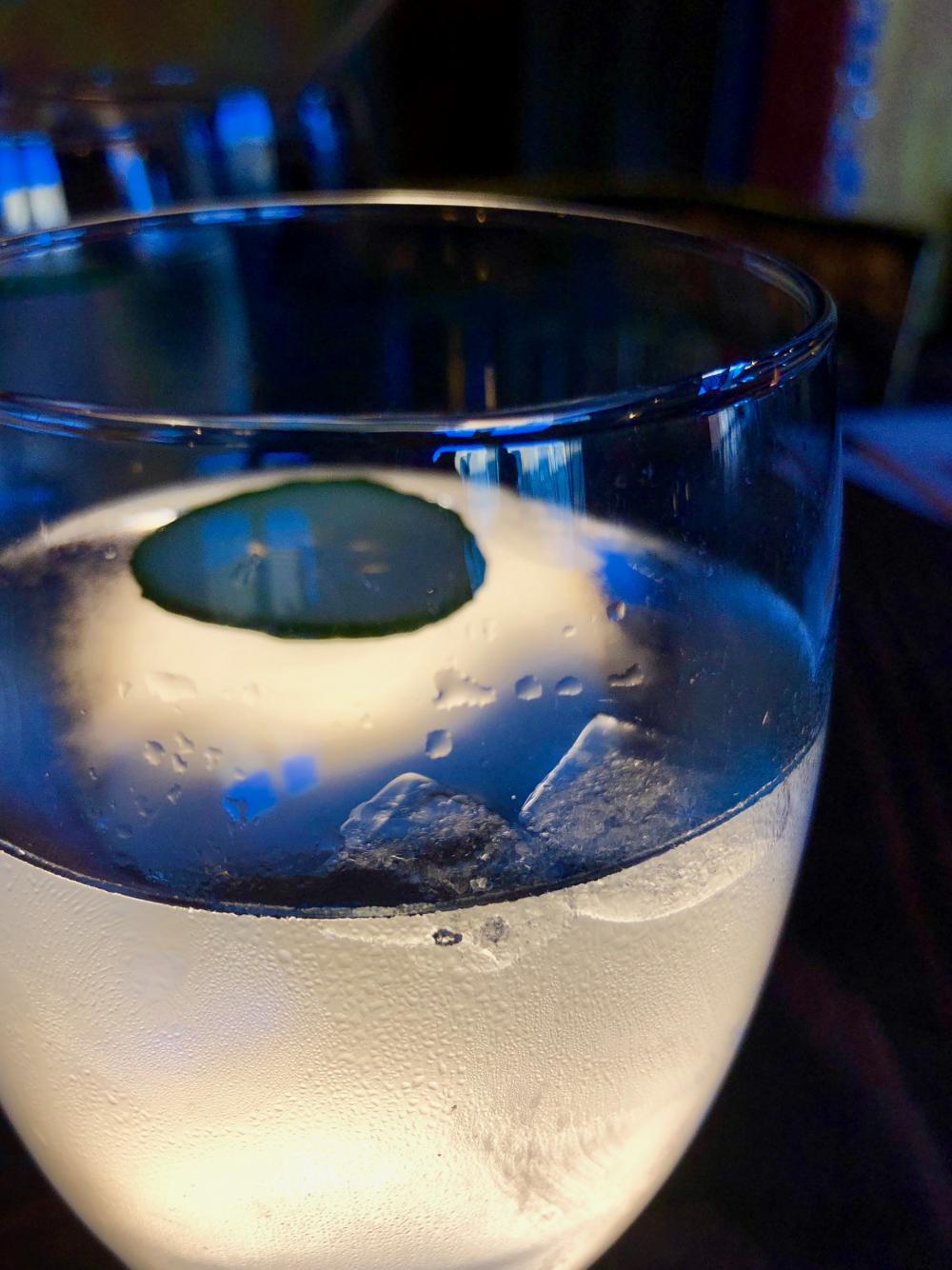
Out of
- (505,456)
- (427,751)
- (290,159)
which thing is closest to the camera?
(505,456)

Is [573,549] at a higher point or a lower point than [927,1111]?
higher

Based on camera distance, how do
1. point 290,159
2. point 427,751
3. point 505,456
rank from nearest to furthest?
point 505,456 < point 427,751 < point 290,159

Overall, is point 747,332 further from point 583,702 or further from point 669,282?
point 583,702

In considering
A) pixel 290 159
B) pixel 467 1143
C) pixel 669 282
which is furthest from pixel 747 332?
pixel 290 159

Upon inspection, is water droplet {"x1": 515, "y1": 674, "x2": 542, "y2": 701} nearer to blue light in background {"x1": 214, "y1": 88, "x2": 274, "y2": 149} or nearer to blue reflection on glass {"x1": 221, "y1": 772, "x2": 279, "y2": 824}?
blue reflection on glass {"x1": 221, "y1": 772, "x2": 279, "y2": 824}

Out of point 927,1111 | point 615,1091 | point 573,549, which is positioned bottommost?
point 927,1111

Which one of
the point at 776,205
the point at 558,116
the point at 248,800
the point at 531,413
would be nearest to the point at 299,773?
the point at 248,800
